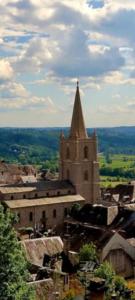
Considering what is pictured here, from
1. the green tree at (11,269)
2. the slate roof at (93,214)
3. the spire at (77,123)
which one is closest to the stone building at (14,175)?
the spire at (77,123)

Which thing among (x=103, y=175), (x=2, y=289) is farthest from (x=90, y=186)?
(x=103, y=175)

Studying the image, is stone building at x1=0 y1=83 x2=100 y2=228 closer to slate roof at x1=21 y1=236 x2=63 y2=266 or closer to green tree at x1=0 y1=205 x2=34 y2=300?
slate roof at x1=21 y1=236 x2=63 y2=266

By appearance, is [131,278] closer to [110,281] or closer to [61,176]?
[110,281]

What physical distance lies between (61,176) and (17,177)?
33947 millimetres

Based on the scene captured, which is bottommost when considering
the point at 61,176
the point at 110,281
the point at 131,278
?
the point at 131,278

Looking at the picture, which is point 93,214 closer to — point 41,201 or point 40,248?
point 41,201

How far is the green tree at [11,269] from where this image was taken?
24.9m

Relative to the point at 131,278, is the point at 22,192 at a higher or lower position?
higher

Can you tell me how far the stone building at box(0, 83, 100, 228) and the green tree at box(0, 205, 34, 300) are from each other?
3754cm

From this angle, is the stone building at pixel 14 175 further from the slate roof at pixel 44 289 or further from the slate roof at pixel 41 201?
the slate roof at pixel 44 289

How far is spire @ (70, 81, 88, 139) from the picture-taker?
7462cm

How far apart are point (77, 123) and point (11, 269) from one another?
166 feet

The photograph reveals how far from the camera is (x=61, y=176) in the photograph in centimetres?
7512

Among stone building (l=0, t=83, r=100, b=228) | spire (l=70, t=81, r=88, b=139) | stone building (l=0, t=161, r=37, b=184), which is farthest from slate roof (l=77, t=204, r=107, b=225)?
stone building (l=0, t=161, r=37, b=184)
